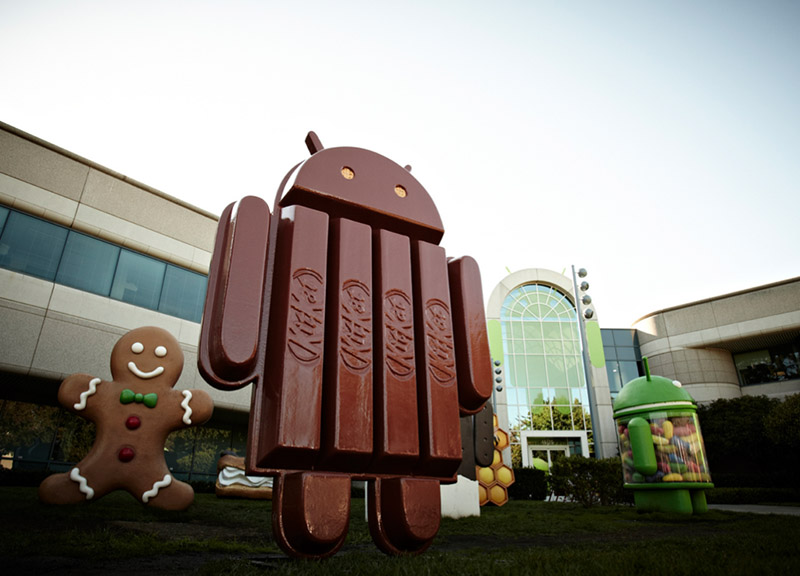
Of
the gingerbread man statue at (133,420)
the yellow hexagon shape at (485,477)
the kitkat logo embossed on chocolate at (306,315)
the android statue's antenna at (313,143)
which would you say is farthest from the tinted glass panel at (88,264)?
the kitkat logo embossed on chocolate at (306,315)

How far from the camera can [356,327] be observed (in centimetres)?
291

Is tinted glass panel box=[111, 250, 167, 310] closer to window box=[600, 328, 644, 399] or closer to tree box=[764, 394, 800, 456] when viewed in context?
tree box=[764, 394, 800, 456]

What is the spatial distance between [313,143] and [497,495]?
411 inches

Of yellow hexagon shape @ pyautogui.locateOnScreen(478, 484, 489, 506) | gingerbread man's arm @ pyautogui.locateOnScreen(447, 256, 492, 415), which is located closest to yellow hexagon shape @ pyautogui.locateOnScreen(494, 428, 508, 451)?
yellow hexagon shape @ pyautogui.locateOnScreen(478, 484, 489, 506)

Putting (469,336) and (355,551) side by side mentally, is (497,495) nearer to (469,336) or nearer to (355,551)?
(355,551)

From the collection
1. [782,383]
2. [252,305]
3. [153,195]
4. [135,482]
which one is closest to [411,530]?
[252,305]

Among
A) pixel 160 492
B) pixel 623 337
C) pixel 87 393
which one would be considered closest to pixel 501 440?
pixel 160 492

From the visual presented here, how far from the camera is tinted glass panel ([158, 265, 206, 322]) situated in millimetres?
13727

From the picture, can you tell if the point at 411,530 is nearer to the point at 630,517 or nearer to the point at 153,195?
the point at 630,517

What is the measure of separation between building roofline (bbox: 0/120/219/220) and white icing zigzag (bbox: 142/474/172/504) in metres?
9.40

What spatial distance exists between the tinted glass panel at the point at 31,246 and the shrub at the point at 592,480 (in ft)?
44.2

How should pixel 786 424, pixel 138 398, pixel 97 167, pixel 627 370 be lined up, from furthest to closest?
pixel 627 370 → pixel 786 424 → pixel 97 167 → pixel 138 398

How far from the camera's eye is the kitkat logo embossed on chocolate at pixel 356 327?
282 centimetres

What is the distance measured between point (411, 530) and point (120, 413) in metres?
Answer: 6.34
